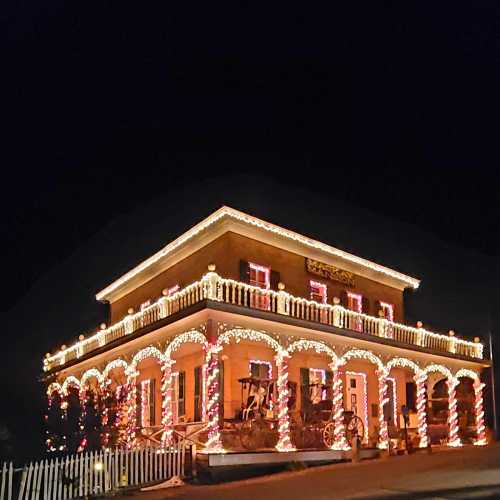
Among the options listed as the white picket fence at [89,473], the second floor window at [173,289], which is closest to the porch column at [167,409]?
the white picket fence at [89,473]

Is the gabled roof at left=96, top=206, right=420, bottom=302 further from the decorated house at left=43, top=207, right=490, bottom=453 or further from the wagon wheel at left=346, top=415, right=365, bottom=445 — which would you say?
the wagon wheel at left=346, top=415, right=365, bottom=445

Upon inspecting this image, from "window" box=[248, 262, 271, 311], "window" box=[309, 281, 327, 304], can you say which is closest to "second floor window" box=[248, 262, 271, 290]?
"window" box=[248, 262, 271, 311]

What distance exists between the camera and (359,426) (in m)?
23.0

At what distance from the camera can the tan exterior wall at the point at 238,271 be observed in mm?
20578

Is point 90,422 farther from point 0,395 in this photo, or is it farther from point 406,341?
point 406,341

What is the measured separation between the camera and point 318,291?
2339 cm

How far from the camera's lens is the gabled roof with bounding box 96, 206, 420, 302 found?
20.7 m

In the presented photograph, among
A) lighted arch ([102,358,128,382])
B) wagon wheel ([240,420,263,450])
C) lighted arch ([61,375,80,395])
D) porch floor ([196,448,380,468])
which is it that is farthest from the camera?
lighted arch ([61,375,80,395])

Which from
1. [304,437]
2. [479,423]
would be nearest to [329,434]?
[304,437]

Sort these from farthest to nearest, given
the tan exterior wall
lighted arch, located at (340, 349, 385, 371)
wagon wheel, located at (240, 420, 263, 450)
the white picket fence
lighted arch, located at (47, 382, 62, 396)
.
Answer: lighted arch, located at (340, 349, 385, 371) → the tan exterior wall → lighted arch, located at (47, 382, 62, 396) → wagon wheel, located at (240, 420, 263, 450) → the white picket fence

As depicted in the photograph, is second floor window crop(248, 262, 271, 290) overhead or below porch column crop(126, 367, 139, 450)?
overhead

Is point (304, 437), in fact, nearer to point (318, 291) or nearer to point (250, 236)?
point (318, 291)

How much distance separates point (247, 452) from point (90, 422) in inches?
156

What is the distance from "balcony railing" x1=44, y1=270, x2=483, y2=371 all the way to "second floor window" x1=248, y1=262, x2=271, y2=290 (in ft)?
3.94
